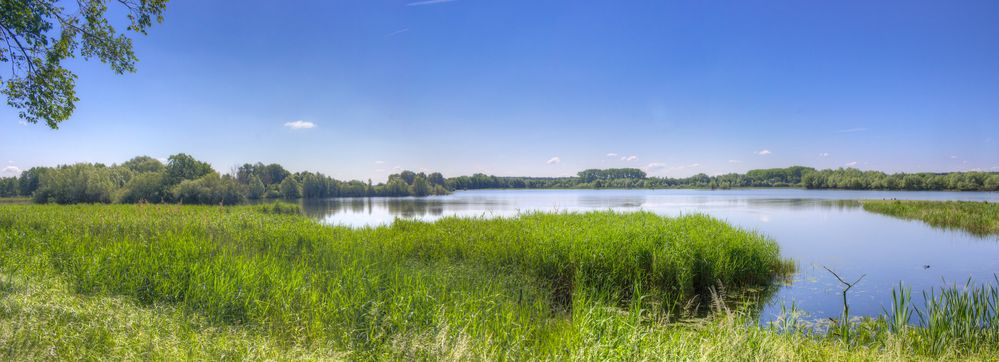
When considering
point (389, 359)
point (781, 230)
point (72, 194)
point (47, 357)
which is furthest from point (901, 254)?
point (72, 194)

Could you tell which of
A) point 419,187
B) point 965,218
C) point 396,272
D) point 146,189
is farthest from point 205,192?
point 965,218

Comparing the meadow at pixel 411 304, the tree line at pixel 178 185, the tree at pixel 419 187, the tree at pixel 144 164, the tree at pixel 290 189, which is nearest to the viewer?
the meadow at pixel 411 304

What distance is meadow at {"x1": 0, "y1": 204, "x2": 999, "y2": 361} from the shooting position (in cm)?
407

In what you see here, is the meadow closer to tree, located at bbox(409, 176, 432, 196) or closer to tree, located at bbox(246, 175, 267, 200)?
tree, located at bbox(246, 175, 267, 200)

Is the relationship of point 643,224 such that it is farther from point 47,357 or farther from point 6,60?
point 6,60

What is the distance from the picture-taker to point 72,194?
35531mm

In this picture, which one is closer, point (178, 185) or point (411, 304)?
point (411, 304)

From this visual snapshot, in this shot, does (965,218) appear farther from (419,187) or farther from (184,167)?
(419,187)

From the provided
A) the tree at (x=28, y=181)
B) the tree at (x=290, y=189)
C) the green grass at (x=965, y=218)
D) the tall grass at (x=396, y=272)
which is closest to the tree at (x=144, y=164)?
the tree at (x=28, y=181)

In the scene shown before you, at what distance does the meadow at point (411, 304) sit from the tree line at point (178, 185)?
20409 mm

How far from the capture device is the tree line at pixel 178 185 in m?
37.2

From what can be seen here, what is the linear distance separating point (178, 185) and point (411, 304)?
168 ft

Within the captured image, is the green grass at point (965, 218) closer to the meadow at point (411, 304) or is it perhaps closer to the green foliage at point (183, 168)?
the meadow at point (411, 304)

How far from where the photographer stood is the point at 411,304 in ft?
18.7
